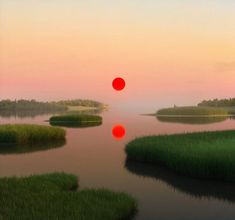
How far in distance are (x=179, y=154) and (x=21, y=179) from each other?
9027 mm

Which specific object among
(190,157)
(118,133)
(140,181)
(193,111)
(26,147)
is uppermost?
(193,111)

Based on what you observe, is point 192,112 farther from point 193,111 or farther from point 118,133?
point 118,133

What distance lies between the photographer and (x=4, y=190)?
16.2m

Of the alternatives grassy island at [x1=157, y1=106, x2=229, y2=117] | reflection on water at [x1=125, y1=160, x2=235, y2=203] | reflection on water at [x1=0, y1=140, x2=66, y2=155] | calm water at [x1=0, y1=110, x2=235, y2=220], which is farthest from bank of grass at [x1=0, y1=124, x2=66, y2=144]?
grassy island at [x1=157, y1=106, x2=229, y2=117]

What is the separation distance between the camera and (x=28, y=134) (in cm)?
3697

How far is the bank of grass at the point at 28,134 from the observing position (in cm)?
3609

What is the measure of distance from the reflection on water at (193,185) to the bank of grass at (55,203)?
3910 mm

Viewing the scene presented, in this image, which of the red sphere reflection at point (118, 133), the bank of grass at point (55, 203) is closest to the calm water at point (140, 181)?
the bank of grass at point (55, 203)

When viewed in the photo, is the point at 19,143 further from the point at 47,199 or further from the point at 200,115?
the point at 200,115

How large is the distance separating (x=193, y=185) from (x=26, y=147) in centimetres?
1830

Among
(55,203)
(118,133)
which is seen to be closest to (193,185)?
(55,203)

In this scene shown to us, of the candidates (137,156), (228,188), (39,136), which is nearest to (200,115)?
(39,136)

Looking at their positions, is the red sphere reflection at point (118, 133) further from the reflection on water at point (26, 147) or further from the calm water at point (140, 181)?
the calm water at point (140, 181)

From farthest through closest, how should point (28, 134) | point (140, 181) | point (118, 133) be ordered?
point (118, 133)
point (28, 134)
point (140, 181)
